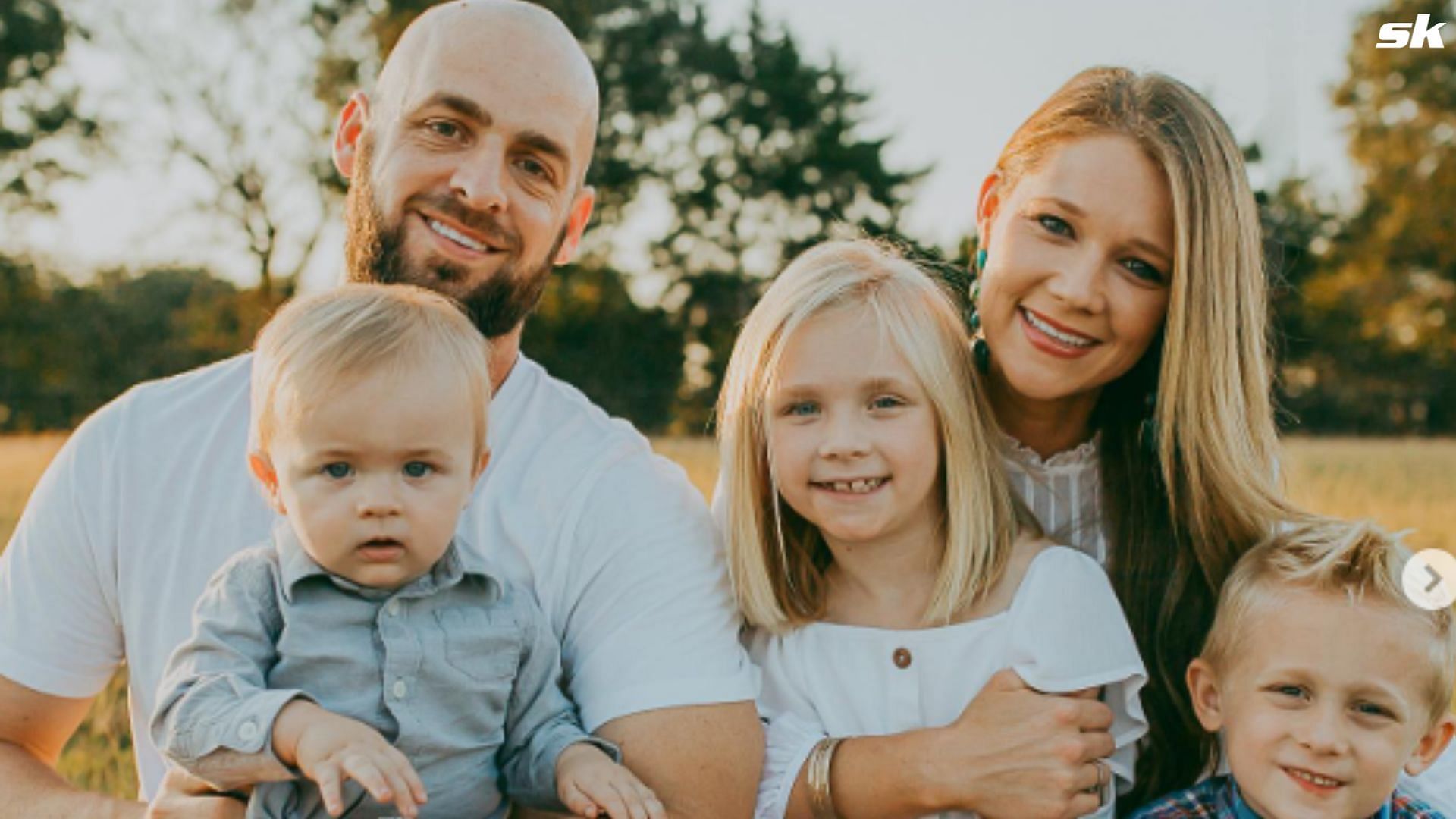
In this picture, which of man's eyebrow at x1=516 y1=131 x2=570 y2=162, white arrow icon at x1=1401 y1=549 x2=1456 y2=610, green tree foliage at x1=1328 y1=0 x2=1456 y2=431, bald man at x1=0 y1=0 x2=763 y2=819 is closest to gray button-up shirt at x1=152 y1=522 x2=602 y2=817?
bald man at x1=0 y1=0 x2=763 y2=819

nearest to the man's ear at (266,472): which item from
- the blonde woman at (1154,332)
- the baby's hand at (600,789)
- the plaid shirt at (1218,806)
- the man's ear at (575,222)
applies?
the baby's hand at (600,789)

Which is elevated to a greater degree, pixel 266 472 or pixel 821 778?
pixel 266 472

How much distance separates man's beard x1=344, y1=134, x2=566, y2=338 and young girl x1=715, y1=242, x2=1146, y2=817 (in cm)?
54

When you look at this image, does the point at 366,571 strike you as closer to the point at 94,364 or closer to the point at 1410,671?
the point at 1410,671

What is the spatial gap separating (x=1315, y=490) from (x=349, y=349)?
9.80 metres

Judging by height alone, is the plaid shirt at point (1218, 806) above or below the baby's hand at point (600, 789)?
below

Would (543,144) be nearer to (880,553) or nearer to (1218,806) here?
(880,553)

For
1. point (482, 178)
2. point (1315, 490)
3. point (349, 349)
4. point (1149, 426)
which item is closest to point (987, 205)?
point (1149, 426)

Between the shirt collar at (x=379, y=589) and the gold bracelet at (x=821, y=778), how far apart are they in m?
0.78

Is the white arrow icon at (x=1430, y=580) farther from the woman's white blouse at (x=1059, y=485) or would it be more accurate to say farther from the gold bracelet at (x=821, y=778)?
the gold bracelet at (x=821, y=778)

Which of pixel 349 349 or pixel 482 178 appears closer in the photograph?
pixel 349 349

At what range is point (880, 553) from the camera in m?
3.17

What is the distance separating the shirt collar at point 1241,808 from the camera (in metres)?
2.87

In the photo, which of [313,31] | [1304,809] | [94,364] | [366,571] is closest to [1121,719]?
[1304,809]
